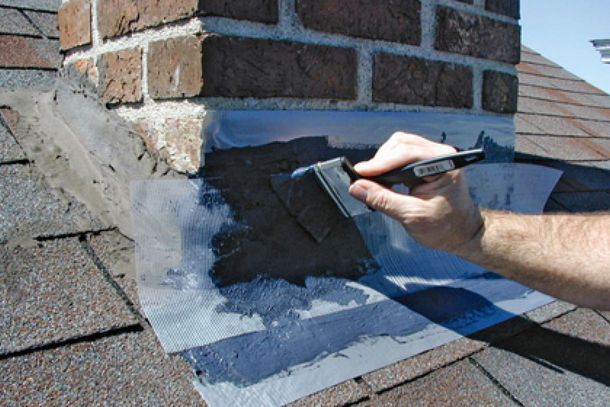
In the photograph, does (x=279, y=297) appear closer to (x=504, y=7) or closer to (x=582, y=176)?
(x=504, y=7)

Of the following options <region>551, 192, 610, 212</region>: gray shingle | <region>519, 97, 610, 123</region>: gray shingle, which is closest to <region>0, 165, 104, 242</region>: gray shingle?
<region>551, 192, 610, 212</region>: gray shingle

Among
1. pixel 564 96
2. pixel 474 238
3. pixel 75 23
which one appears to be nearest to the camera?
pixel 474 238

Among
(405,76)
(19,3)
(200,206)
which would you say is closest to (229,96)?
(200,206)

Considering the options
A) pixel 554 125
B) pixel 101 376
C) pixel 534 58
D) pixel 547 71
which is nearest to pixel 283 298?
pixel 101 376

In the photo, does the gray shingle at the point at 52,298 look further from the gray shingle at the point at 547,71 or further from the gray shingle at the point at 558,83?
the gray shingle at the point at 547,71

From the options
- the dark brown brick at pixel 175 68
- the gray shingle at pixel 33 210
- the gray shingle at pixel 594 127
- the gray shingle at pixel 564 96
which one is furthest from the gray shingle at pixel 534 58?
the gray shingle at pixel 33 210

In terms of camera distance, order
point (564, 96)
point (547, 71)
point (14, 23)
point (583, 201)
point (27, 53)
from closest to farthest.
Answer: point (27, 53) → point (14, 23) → point (583, 201) → point (564, 96) → point (547, 71)

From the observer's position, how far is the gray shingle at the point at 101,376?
2.33 ft

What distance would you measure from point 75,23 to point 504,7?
106 centimetres

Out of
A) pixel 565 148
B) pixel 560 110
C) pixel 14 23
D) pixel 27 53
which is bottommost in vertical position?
pixel 565 148

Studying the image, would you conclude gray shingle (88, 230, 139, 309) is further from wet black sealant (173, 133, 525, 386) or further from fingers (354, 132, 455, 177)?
fingers (354, 132, 455, 177)

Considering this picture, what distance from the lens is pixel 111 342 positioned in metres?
0.82

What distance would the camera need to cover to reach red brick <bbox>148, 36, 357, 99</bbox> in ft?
3.11

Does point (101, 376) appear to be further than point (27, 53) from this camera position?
No
